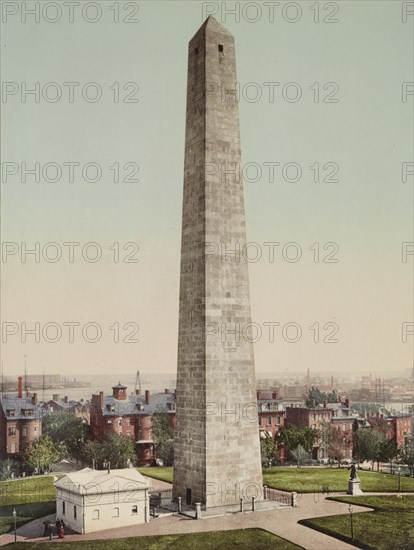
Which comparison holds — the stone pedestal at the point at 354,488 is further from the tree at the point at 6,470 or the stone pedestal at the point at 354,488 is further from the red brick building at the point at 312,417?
the red brick building at the point at 312,417

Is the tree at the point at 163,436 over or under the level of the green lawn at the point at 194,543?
under

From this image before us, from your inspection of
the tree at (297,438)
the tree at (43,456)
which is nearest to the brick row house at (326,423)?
the tree at (297,438)

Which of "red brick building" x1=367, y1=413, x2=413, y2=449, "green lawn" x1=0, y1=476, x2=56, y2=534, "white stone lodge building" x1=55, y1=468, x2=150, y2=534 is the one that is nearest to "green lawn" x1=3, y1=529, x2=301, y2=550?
"white stone lodge building" x1=55, y1=468, x2=150, y2=534

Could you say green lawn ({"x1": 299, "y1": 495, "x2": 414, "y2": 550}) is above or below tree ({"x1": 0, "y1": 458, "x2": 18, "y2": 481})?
above

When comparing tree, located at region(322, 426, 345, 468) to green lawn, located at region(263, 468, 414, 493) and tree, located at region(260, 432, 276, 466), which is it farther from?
green lawn, located at region(263, 468, 414, 493)

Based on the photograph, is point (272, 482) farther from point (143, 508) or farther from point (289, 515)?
point (143, 508)
